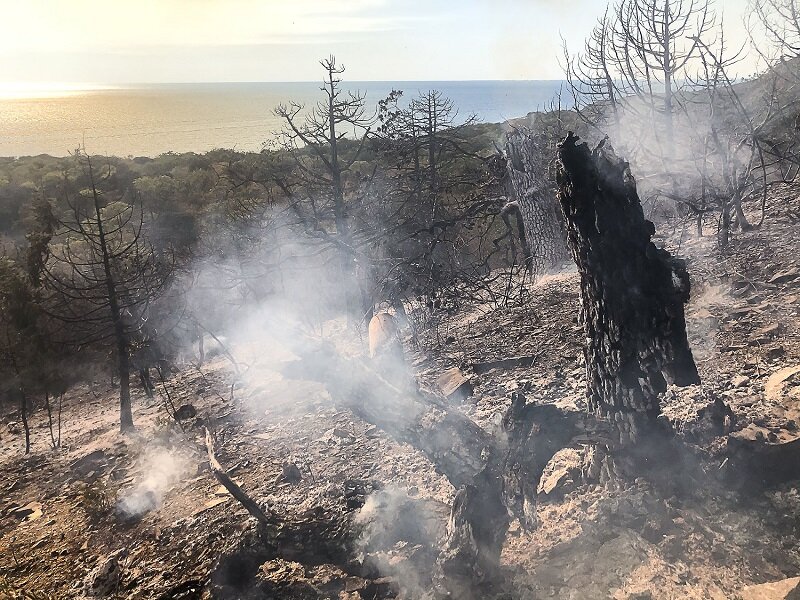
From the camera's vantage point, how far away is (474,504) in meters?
3.72

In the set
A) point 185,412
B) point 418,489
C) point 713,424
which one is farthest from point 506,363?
point 185,412

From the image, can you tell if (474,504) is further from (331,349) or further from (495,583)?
(331,349)

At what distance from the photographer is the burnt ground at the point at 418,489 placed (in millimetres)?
3514

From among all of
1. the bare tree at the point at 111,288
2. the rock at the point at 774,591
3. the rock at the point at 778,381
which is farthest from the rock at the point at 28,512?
the rock at the point at 778,381

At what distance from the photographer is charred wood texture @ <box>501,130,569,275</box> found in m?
8.90

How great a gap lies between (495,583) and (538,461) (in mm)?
998

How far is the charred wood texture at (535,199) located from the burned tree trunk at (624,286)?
4.57 meters

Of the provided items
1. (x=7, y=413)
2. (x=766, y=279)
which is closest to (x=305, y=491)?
(x=766, y=279)

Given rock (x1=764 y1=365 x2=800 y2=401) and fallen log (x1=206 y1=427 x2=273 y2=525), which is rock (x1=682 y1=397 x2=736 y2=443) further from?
fallen log (x1=206 y1=427 x2=273 y2=525)

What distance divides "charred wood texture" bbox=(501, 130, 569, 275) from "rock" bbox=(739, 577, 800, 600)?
19.5 ft

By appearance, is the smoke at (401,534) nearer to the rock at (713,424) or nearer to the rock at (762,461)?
the rock at (713,424)

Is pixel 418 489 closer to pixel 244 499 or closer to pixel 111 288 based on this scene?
pixel 244 499

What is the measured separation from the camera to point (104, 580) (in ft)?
13.8

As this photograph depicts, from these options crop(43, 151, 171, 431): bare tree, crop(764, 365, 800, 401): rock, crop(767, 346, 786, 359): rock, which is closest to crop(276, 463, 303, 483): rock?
crop(43, 151, 171, 431): bare tree
